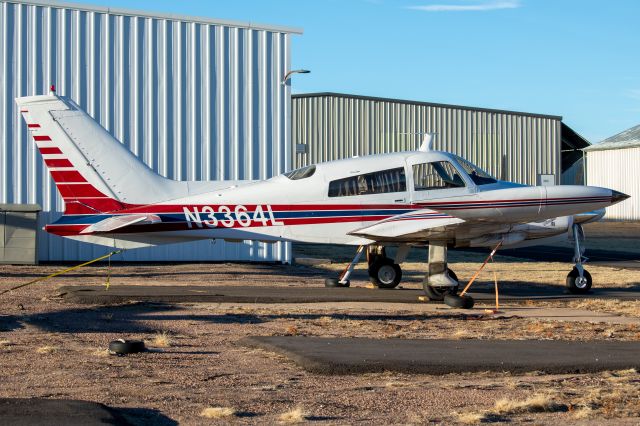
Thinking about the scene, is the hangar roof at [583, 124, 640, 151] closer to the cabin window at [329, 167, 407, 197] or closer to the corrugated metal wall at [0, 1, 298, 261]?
the corrugated metal wall at [0, 1, 298, 261]

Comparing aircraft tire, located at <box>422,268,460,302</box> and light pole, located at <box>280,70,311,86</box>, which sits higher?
light pole, located at <box>280,70,311,86</box>

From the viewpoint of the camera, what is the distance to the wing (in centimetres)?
1739

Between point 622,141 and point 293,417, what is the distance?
66.7m

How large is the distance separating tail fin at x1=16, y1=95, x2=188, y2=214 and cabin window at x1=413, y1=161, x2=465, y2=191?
456cm

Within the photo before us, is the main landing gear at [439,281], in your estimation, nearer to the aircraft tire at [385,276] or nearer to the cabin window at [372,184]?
the cabin window at [372,184]

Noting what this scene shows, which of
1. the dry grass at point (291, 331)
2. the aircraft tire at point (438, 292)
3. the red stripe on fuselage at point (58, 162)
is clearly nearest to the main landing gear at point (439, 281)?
the aircraft tire at point (438, 292)

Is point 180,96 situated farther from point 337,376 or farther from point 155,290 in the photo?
point 337,376

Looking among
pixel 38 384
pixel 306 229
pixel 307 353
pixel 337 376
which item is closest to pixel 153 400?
pixel 38 384

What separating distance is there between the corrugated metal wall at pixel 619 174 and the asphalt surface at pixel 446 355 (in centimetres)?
5786

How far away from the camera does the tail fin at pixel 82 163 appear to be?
17453 mm

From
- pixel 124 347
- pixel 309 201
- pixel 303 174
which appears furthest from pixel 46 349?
pixel 303 174

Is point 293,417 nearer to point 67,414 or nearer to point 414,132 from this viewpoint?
point 67,414

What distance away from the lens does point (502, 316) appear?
1470 centimetres

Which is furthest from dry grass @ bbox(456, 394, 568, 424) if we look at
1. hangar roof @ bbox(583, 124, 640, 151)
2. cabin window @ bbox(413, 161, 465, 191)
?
hangar roof @ bbox(583, 124, 640, 151)
